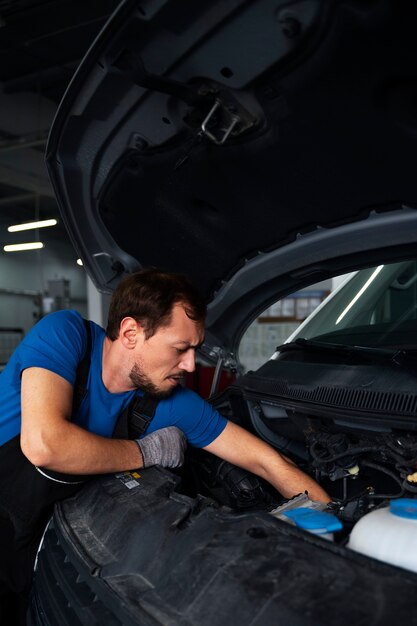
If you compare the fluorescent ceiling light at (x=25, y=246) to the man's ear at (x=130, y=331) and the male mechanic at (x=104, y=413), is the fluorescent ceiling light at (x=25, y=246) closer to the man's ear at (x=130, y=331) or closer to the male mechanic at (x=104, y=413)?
the male mechanic at (x=104, y=413)

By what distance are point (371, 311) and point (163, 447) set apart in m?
0.89

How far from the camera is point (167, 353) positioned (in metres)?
1.67

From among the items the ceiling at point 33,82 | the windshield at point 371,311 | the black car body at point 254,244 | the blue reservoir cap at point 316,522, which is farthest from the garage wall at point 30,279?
the blue reservoir cap at point 316,522

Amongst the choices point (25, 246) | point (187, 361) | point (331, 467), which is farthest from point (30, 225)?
point (331, 467)

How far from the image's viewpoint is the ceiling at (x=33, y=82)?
5.33 metres

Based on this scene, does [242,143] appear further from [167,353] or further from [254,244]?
[167,353]

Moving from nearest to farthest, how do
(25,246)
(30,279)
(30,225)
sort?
1. (30,225)
2. (25,246)
3. (30,279)

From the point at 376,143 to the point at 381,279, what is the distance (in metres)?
A: 0.89

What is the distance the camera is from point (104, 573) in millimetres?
1088

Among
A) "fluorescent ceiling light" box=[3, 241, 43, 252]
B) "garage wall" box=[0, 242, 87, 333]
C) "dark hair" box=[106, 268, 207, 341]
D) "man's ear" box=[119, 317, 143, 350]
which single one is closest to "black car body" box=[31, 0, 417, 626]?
"dark hair" box=[106, 268, 207, 341]

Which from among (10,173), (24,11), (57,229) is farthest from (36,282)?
(24,11)

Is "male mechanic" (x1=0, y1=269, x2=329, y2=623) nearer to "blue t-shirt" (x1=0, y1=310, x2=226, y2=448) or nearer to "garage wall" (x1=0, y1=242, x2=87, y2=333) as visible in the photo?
"blue t-shirt" (x1=0, y1=310, x2=226, y2=448)

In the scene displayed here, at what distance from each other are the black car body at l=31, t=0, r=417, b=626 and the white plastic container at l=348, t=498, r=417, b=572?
0.01 meters

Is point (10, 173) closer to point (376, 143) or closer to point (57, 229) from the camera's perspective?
point (57, 229)
